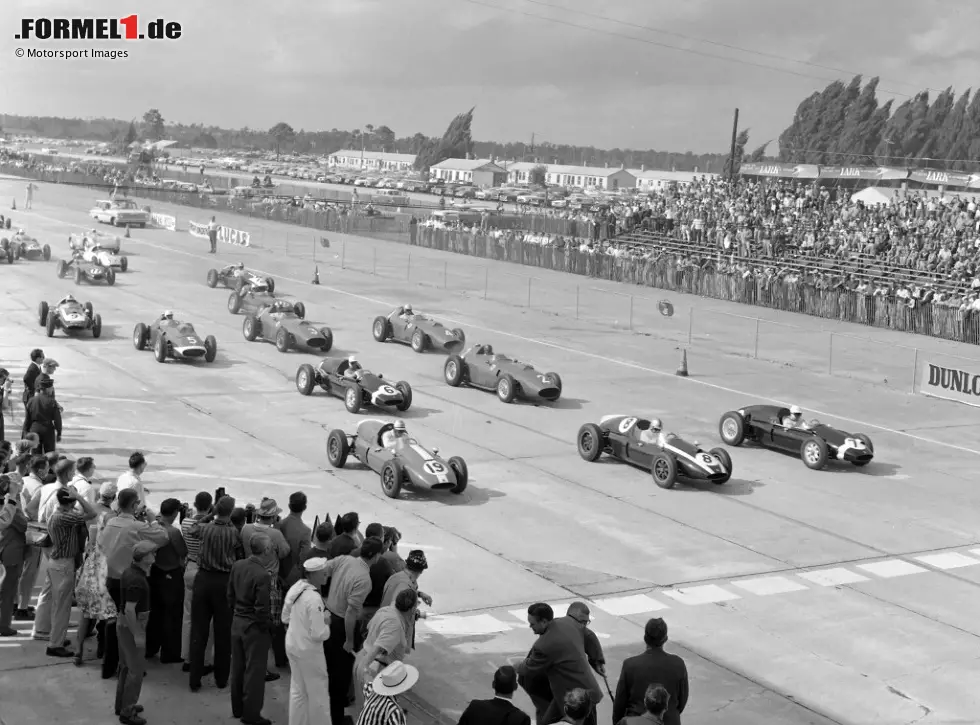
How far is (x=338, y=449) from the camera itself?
21172 mm

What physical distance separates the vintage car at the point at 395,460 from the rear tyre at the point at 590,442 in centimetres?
327

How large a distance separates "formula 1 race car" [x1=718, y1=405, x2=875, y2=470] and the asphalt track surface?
341 mm

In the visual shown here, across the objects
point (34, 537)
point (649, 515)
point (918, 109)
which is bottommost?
point (649, 515)

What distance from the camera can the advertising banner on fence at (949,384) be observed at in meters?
30.5

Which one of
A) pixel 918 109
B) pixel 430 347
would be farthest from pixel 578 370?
pixel 918 109

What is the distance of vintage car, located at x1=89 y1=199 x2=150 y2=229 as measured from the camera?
225ft

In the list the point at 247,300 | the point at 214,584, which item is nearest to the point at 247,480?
the point at 214,584

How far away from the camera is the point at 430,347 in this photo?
111ft

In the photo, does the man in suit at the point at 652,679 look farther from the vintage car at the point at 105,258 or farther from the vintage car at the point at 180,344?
the vintage car at the point at 105,258

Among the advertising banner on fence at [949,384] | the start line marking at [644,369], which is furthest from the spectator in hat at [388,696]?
the advertising banner on fence at [949,384]

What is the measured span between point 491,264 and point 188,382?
34.8 metres

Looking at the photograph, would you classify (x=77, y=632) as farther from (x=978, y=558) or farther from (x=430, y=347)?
(x=430, y=347)

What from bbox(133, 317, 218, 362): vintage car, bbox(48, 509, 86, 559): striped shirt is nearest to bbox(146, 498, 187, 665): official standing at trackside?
bbox(48, 509, 86, 559): striped shirt

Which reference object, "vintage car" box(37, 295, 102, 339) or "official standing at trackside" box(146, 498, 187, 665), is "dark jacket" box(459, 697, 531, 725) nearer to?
"official standing at trackside" box(146, 498, 187, 665)
